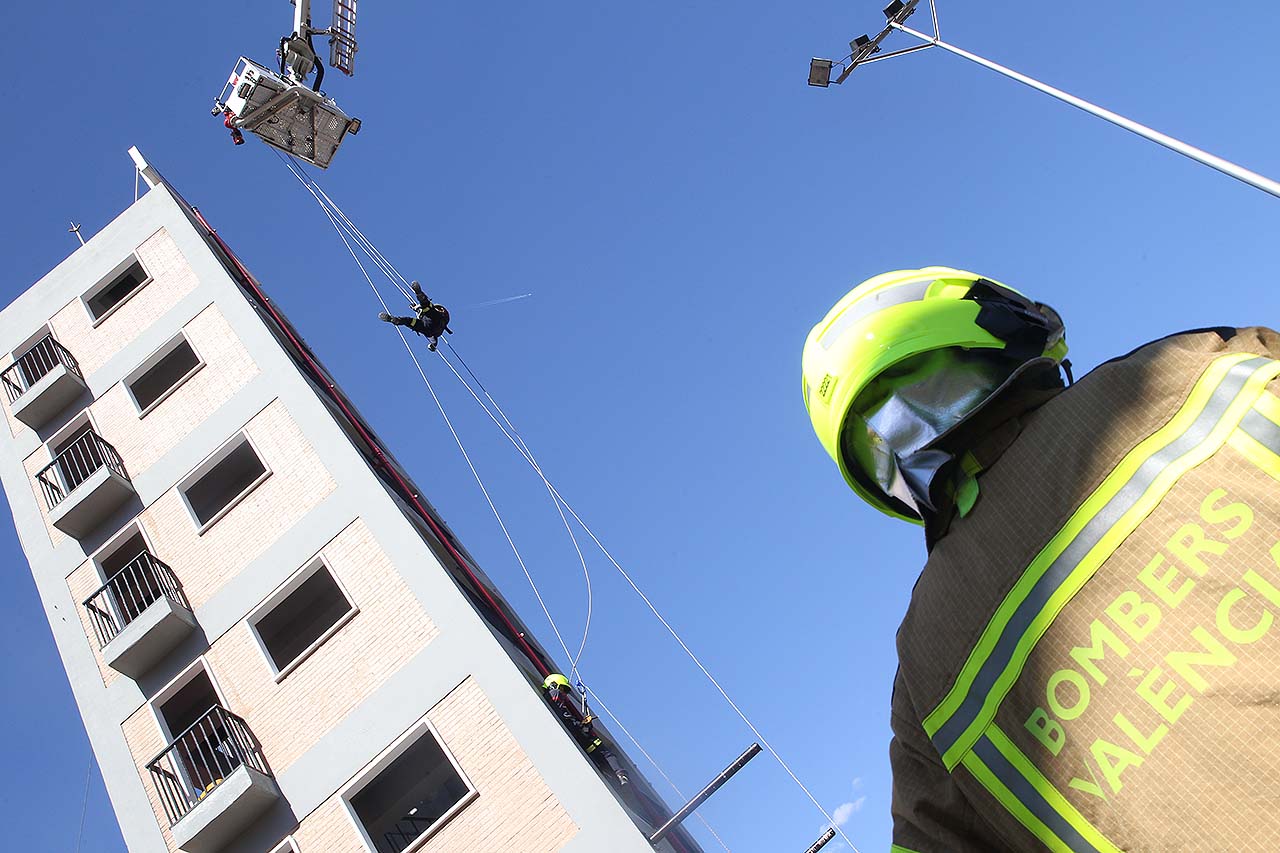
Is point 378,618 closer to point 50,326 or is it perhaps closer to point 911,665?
point 50,326

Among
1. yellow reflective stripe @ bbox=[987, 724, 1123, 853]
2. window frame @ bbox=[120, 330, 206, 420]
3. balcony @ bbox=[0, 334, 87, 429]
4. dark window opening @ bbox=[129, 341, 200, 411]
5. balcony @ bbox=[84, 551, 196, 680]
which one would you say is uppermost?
balcony @ bbox=[0, 334, 87, 429]

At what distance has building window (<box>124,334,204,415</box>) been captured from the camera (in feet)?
52.6

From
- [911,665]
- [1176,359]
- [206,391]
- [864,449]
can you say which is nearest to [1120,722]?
[911,665]

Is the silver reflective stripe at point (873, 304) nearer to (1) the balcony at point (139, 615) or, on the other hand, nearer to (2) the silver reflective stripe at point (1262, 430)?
(2) the silver reflective stripe at point (1262, 430)

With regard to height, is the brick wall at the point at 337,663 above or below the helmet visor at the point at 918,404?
above

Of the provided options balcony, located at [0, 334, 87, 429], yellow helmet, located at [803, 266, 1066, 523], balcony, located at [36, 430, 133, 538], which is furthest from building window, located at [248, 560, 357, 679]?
yellow helmet, located at [803, 266, 1066, 523]

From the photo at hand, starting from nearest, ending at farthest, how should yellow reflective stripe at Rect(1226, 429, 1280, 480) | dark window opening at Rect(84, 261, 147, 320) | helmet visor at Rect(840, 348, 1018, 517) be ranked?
yellow reflective stripe at Rect(1226, 429, 1280, 480), helmet visor at Rect(840, 348, 1018, 517), dark window opening at Rect(84, 261, 147, 320)

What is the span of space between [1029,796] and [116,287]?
19427 mm

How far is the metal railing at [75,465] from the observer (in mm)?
15070

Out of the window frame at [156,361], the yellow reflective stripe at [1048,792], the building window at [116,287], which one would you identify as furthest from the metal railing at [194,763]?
the yellow reflective stripe at [1048,792]

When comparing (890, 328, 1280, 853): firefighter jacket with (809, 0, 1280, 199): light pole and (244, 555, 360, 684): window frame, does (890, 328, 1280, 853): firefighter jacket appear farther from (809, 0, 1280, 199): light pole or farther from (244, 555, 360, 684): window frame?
(244, 555, 360, 684): window frame

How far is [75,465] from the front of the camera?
1562 cm

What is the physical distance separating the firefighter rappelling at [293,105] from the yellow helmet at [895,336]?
13010 mm

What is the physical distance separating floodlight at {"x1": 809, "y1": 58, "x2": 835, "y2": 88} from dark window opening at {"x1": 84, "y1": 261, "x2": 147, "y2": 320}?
1215cm
